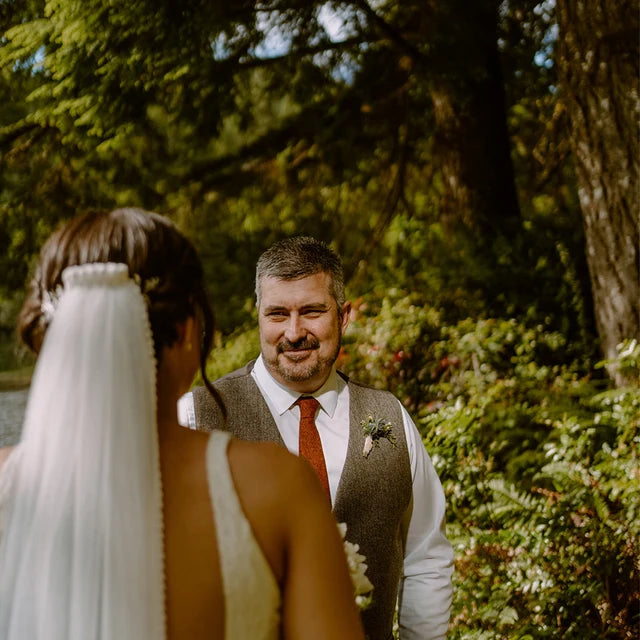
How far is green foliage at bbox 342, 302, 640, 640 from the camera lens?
11.4 feet

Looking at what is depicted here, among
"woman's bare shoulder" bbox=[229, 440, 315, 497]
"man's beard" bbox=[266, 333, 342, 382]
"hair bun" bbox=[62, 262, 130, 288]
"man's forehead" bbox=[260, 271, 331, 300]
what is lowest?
"woman's bare shoulder" bbox=[229, 440, 315, 497]

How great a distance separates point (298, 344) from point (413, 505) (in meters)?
0.64

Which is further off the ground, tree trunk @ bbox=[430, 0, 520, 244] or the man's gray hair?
tree trunk @ bbox=[430, 0, 520, 244]

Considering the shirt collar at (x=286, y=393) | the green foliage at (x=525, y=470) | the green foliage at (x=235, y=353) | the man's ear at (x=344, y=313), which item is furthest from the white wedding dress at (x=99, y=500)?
the green foliage at (x=235, y=353)

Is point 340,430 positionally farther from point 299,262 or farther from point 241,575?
point 241,575

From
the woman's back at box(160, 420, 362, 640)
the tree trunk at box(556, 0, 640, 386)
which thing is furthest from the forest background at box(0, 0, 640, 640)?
the woman's back at box(160, 420, 362, 640)

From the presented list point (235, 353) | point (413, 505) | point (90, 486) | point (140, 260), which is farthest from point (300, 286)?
point (235, 353)

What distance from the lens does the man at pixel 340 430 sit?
2.38 meters

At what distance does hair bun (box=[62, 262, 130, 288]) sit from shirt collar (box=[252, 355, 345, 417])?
136 centimetres

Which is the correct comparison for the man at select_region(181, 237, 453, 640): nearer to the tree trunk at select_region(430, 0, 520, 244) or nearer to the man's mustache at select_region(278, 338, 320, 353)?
the man's mustache at select_region(278, 338, 320, 353)

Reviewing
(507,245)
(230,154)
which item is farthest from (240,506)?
(230,154)

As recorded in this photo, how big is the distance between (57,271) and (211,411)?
4.03 ft

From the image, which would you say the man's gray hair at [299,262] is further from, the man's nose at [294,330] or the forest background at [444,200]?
the forest background at [444,200]

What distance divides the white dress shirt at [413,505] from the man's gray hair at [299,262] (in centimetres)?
34
